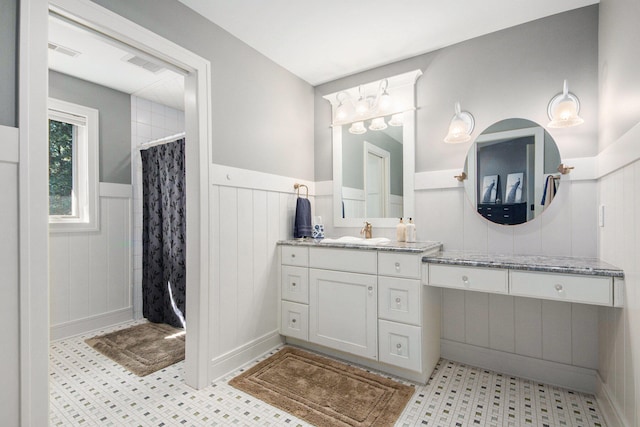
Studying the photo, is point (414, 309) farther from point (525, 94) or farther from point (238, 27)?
point (238, 27)

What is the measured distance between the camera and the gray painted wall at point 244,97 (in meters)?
1.86

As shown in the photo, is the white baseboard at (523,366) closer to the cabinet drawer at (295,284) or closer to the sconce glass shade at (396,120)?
the cabinet drawer at (295,284)

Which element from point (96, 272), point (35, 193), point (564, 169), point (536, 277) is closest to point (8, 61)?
point (35, 193)

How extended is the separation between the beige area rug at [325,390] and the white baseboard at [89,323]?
1742mm

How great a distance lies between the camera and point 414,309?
77.1 inches

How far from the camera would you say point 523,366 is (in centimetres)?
208

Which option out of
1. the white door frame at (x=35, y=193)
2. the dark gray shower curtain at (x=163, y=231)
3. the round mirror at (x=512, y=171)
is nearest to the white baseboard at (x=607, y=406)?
the round mirror at (x=512, y=171)

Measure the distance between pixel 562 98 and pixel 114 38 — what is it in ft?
8.57

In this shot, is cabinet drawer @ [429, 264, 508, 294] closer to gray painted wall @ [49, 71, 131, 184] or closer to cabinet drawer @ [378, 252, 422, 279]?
cabinet drawer @ [378, 252, 422, 279]

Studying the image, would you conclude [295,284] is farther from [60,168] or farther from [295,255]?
[60,168]

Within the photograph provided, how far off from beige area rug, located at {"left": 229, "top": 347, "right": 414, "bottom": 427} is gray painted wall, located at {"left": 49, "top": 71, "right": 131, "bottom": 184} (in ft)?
7.80

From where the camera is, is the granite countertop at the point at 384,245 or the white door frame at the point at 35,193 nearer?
the white door frame at the point at 35,193

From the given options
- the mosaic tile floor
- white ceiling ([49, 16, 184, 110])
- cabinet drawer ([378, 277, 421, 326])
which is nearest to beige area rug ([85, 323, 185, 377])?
the mosaic tile floor

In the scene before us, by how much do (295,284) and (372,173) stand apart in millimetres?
1152
